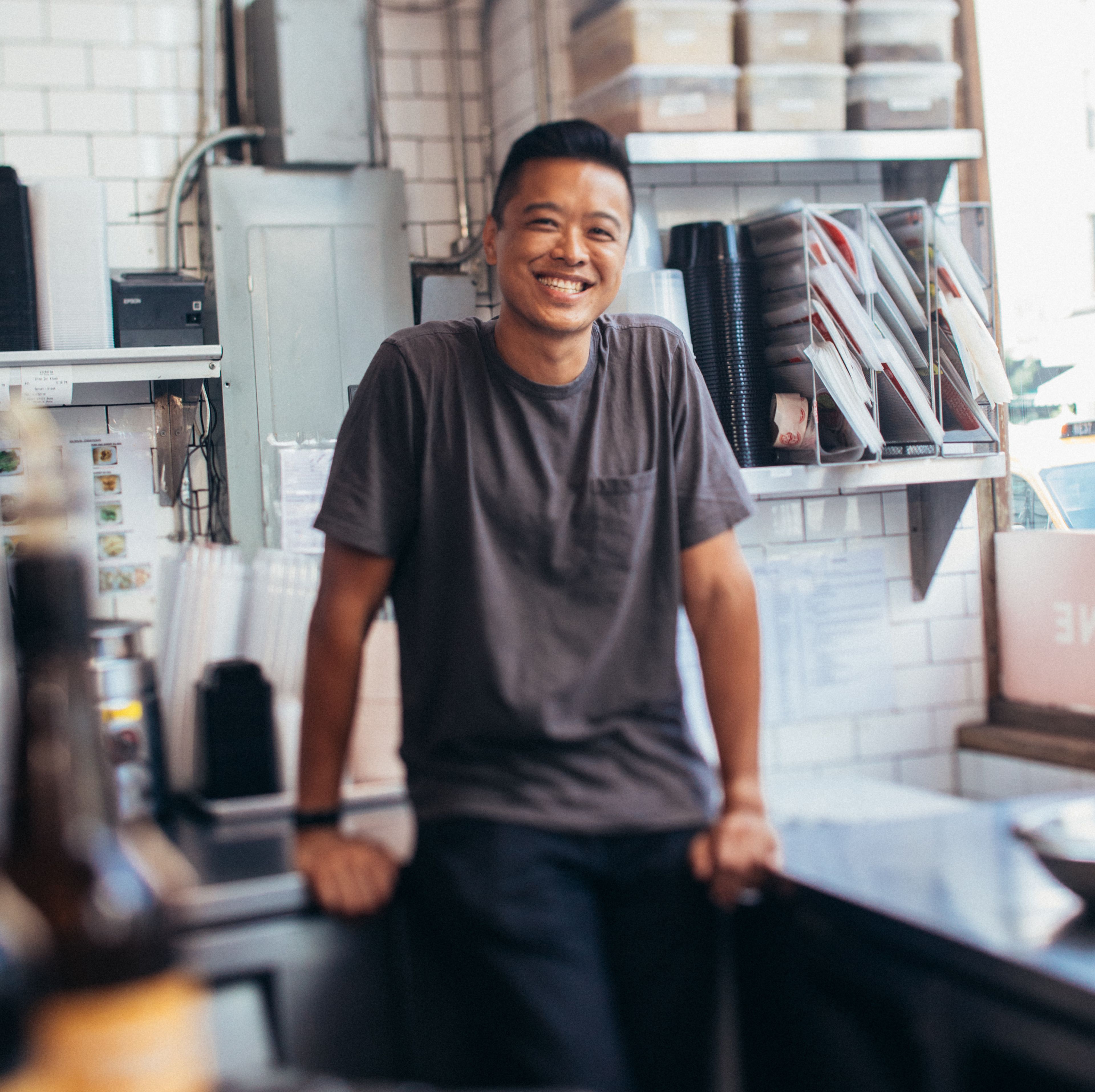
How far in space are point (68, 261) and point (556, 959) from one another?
2101mm

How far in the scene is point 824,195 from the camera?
3.08m

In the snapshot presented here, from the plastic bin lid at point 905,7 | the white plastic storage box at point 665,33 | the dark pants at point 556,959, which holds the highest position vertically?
the plastic bin lid at point 905,7

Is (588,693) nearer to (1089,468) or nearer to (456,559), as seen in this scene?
(456,559)

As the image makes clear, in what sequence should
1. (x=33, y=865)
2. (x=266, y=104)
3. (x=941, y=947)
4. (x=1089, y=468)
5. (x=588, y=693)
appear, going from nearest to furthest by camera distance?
Result: (x=33, y=865), (x=941, y=947), (x=588, y=693), (x=1089, y=468), (x=266, y=104)

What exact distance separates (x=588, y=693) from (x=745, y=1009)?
1.60 ft

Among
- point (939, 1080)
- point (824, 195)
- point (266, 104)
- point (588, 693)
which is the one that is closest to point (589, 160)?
point (588, 693)

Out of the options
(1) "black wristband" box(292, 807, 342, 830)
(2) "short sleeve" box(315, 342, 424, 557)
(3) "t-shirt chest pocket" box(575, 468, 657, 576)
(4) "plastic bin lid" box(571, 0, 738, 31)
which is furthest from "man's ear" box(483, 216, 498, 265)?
(4) "plastic bin lid" box(571, 0, 738, 31)

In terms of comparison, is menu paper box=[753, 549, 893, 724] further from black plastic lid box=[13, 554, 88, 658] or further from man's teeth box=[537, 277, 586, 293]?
black plastic lid box=[13, 554, 88, 658]

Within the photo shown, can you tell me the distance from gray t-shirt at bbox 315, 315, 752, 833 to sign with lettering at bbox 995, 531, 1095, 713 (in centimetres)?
158

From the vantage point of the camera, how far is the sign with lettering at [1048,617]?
2.94m

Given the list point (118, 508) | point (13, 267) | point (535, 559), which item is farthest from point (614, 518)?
point (118, 508)

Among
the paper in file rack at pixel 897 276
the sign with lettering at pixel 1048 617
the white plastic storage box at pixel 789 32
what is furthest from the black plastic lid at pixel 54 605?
the sign with lettering at pixel 1048 617

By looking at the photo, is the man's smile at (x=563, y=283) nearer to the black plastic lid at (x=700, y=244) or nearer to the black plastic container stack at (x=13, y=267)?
the black plastic lid at (x=700, y=244)

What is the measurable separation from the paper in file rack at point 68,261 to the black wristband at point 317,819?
1623 millimetres
